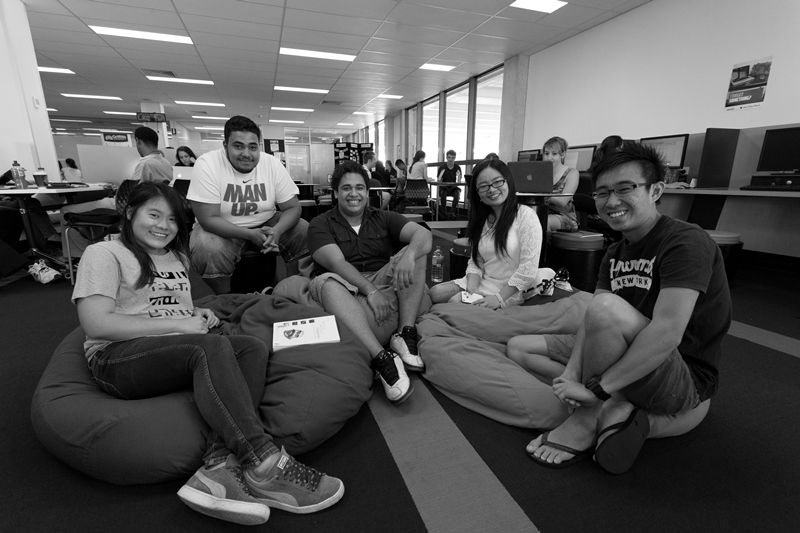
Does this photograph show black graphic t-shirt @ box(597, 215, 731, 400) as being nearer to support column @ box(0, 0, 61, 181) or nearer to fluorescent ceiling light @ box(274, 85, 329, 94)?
support column @ box(0, 0, 61, 181)

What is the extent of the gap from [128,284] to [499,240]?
68.3 inches

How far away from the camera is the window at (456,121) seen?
9.35 m

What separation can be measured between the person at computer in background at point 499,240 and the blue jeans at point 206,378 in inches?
52.0

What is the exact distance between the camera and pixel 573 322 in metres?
1.87

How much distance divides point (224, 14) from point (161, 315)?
5.16 metres

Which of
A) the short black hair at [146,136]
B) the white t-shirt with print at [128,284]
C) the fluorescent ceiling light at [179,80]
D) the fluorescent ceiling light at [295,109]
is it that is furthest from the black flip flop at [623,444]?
the fluorescent ceiling light at [295,109]

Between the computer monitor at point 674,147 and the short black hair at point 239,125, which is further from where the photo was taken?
the computer monitor at point 674,147

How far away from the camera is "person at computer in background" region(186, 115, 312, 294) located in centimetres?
238

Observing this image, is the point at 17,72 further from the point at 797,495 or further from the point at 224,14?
the point at 797,495

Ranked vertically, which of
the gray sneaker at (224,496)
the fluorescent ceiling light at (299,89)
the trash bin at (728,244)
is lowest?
the gray sneaker at (224,496)

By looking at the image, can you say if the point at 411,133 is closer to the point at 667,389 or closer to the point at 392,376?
the point at 392,376

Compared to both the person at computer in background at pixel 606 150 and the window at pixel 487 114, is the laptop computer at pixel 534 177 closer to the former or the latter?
the person at computer in background at pixel 606 150

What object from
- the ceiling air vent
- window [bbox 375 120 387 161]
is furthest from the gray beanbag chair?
window [bbox 375 120 387 161]

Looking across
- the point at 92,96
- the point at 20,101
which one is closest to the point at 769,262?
the point at 20,101
